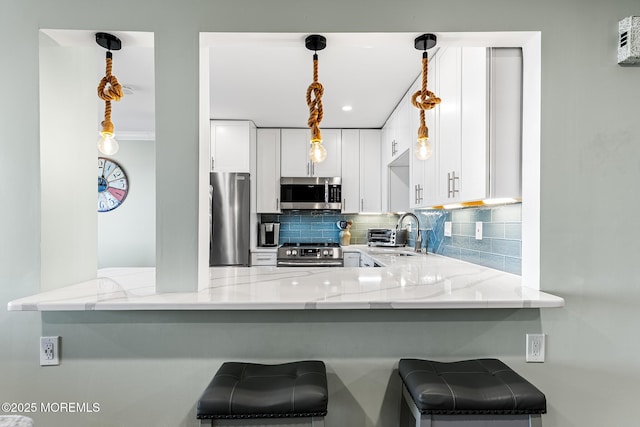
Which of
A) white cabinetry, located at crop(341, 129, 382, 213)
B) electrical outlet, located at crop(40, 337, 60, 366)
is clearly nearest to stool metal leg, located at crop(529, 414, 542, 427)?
electrical outlet, located at crop(40, 337, 60, 366)

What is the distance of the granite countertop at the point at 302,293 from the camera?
1.22 meters

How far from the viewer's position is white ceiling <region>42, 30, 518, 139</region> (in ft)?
4.82

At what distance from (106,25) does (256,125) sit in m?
2.80

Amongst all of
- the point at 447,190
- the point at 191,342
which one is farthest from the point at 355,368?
the point at 447,190

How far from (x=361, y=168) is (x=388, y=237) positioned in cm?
99

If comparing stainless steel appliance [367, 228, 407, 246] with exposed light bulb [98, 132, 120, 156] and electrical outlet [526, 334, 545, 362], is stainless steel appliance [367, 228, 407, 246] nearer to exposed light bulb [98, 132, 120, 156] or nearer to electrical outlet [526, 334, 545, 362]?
electrical outlet [526, 334, 545, 362]

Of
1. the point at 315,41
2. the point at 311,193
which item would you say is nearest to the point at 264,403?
the point at 315,41

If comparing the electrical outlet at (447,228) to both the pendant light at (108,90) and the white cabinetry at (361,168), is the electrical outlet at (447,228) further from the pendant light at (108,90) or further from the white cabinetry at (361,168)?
the pendant light at (108,90)

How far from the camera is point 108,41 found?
1431 mm

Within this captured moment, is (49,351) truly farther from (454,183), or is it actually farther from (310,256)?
(310,256)

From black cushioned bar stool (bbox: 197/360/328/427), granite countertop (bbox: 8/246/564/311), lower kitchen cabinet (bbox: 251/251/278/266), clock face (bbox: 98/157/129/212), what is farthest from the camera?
clock face (bbox: 98/157/129/212)

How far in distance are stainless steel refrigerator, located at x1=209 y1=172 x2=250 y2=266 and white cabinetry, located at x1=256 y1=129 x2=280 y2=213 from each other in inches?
10.9

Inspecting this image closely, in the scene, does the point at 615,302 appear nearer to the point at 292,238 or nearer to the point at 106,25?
the point at 106,25

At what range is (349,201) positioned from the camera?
427 cm
